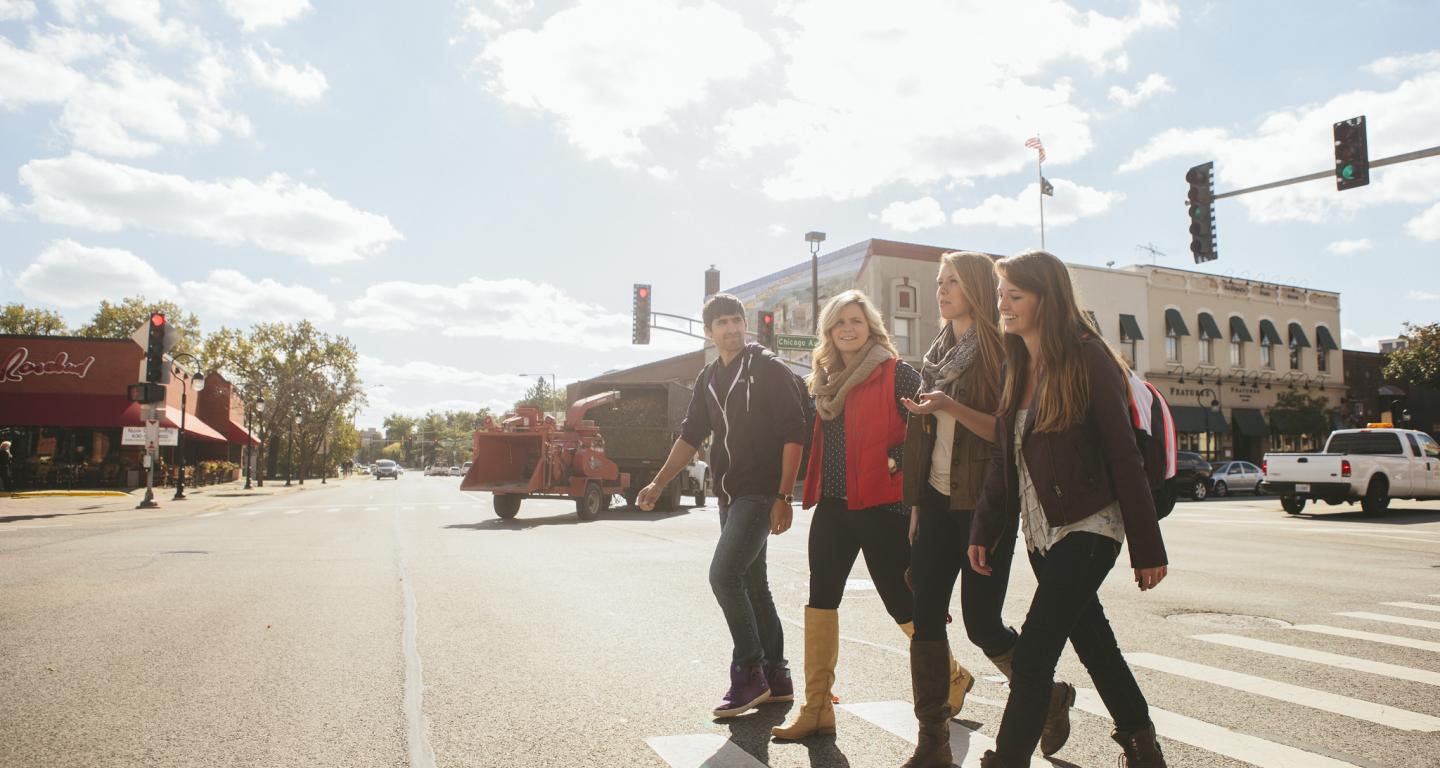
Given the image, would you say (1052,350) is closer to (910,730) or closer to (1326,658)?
(910,730)

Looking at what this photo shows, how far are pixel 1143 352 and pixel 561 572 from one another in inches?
1547

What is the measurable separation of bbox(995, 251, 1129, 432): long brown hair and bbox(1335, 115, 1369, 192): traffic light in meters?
14.0

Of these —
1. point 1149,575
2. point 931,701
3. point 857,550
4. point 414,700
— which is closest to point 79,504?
point 414,700

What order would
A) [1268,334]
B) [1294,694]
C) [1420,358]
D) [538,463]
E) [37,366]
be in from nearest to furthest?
[1294,694]
[538,463]
[37,366]
[1420,358]
[1268,334]

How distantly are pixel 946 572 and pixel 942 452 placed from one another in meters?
0.47

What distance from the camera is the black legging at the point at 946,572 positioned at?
11.9 ft

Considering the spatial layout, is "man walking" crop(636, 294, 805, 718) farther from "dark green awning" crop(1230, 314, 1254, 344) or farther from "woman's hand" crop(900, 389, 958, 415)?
"dark green awning" crop(1230, 314, 1254, 344)

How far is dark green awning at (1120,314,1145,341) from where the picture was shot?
1661 inches

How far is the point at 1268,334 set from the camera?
46.4 meters

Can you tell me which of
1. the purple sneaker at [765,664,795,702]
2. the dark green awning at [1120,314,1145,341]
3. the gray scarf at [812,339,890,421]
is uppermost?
the dark green awning at [1120,314,1145,341]

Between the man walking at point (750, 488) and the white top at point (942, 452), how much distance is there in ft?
2.60

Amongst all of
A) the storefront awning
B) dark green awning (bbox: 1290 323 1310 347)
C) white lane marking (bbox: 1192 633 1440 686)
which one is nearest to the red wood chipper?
white lane marking (bbox: 1192 633 1440 686)

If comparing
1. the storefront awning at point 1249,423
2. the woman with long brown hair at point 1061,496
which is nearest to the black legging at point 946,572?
the woman with long brown hair at point 1061,496

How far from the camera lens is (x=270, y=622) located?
22.5ft
